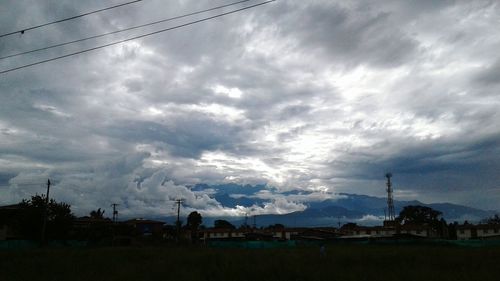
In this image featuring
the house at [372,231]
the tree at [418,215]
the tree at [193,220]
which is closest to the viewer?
the house at [372,231]

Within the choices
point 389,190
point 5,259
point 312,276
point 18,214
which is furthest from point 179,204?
point 312,276

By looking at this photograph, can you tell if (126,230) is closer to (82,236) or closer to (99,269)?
(82,236)

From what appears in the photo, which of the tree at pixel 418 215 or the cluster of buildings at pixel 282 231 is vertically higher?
the tree at pixel 418 215

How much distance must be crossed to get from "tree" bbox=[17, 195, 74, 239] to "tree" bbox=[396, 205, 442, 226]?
8911 cm

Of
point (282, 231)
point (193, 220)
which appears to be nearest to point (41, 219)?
point (193, 220)

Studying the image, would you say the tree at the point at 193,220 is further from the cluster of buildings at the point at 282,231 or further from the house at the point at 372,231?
the house at the point at 372,231

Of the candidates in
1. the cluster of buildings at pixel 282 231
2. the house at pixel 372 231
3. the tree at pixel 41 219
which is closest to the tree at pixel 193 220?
the cluster of buildings at pixel 282 231

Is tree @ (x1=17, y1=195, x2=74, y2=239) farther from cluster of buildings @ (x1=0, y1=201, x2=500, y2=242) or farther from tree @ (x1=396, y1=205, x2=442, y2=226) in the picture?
tree @ (x1=396, y1=205, x2=442, y2=226)

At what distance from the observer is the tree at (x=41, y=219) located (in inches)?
2606

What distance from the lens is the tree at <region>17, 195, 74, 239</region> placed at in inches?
2606

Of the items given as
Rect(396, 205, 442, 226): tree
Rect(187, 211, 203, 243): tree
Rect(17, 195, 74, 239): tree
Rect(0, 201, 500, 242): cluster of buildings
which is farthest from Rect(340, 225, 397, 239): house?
Rect(17, 195, 74, 239): tree

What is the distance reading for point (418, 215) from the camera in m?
124

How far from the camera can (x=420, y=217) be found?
403 feet

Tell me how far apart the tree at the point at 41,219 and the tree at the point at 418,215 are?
89112mm
